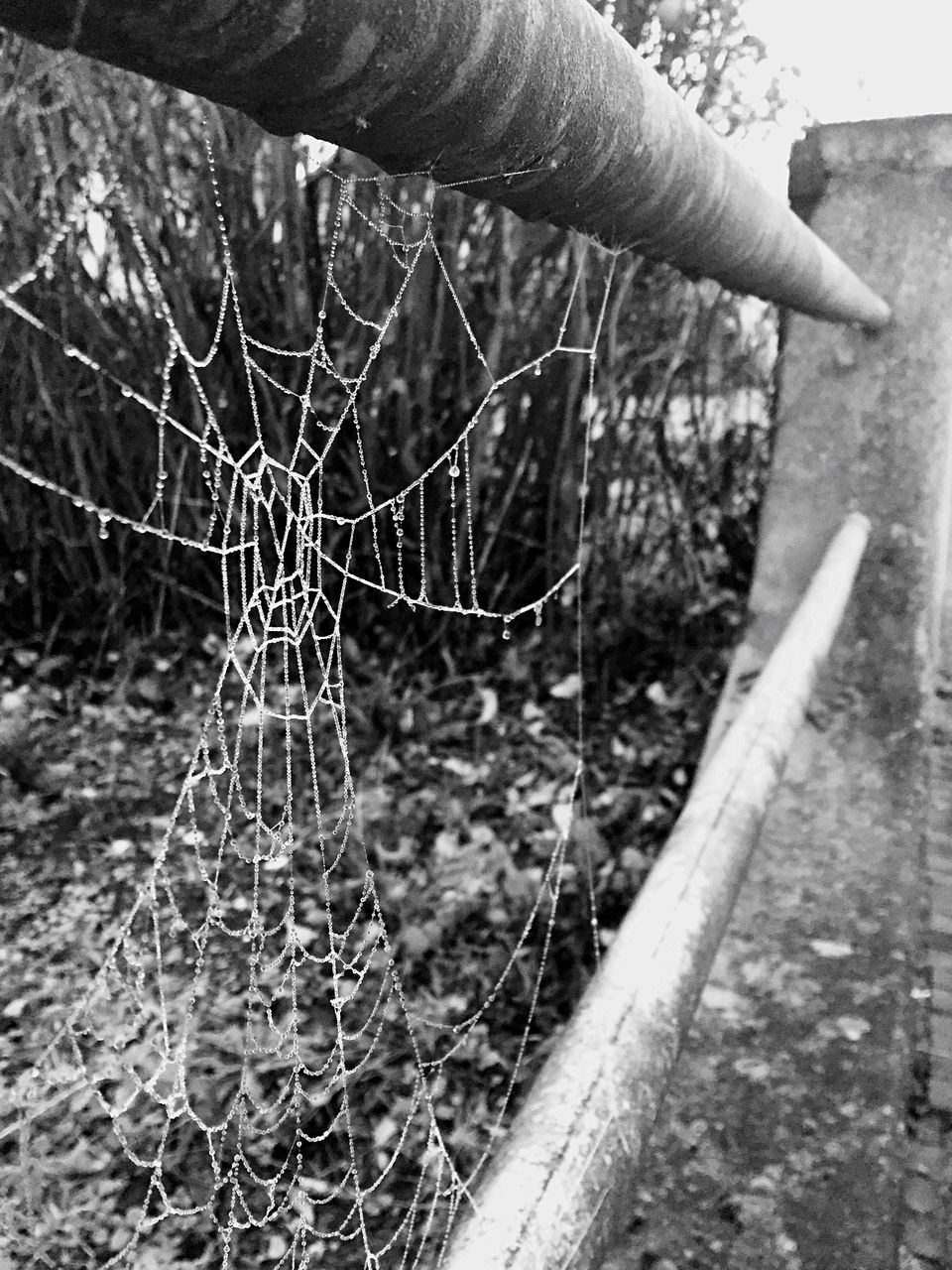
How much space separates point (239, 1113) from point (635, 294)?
2778 millimetres

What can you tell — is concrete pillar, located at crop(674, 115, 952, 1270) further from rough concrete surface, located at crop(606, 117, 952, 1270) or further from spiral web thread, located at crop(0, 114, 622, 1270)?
spiral web thread, located at crop(0, 114, 622, 1270)

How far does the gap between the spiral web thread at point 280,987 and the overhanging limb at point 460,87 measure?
34 cm

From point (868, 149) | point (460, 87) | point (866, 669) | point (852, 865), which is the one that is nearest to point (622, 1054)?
point (460, 87)

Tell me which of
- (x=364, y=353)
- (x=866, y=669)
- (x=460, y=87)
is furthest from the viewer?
(x=364, y=353)

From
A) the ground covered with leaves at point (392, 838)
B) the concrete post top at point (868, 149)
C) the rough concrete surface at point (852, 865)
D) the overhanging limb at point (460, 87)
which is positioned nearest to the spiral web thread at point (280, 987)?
the ground covered with leaves at point (392, 838)

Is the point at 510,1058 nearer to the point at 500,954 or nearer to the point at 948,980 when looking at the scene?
the point at 500,954

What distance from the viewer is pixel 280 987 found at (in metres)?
2.56

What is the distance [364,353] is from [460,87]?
2994 millimetres

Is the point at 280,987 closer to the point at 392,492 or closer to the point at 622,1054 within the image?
the point at 622,1054

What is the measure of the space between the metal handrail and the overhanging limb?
852 millimetres

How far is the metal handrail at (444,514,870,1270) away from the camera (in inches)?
35.1

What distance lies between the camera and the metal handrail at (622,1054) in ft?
2.93

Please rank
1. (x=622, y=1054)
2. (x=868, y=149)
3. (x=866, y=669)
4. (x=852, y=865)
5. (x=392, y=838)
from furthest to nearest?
(x=392, y=838) → (x=866, y=669) → (x=868, y=149) → (x=852, y=865) → (x=622, y=1054)

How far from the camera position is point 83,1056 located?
7.98 feet
